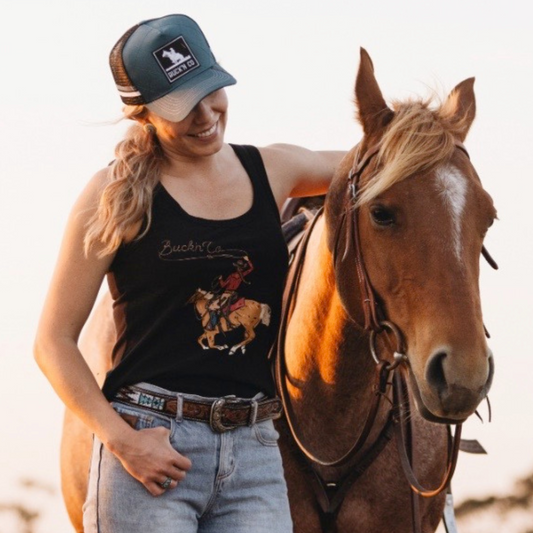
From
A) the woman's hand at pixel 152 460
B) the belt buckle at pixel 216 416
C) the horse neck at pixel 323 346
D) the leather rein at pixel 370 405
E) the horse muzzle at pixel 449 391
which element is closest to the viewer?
the horse muzzle at pixel 449 391

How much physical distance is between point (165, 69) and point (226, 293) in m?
0.66

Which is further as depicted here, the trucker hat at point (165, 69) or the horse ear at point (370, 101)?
the horse ear at point (370, 101)

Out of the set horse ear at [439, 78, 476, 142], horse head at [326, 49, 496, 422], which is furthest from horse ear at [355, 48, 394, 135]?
horse ear at [439, 78, 476, 142]

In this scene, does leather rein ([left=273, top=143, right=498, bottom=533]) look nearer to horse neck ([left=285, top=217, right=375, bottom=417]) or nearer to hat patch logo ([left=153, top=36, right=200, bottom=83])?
horse neck ([left=285, top=217, right=375, bottom=417])

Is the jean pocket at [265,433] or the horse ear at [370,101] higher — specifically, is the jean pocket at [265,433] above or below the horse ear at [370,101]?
below

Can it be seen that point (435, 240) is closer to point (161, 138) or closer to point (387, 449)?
point (161, 138)

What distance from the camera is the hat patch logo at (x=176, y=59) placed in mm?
3486

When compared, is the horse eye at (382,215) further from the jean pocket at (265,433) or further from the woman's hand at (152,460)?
the woman's hand at (152,460)

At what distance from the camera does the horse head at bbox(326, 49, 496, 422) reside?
3.20 meters

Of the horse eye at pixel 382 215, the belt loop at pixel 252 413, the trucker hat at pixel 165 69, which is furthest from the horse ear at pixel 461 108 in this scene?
the belt loop at pixel 252 413

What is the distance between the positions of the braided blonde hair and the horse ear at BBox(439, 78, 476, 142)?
89 centimetres

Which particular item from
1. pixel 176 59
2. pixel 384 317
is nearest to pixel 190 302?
pixel 384 317

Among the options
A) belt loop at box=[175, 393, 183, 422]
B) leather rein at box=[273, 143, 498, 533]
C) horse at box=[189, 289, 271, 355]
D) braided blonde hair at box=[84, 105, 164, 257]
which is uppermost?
braided blonde hair at box=[84, 105, 164, 257]

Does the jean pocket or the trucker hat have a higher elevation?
the trucker hat
